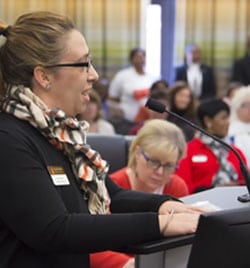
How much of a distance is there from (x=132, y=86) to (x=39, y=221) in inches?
205

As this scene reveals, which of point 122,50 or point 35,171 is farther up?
point 35,171

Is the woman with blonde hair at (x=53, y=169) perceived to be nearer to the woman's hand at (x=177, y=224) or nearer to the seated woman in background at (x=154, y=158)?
the woman's hand at (x=177, y=224)

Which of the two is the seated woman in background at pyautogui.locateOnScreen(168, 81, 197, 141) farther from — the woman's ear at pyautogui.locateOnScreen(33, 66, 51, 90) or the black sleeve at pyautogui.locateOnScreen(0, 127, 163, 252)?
the black sleeve at pyautogui.locateOnScreen(0, 127, 163, 252)

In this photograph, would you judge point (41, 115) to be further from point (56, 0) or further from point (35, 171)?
point (56, 0)

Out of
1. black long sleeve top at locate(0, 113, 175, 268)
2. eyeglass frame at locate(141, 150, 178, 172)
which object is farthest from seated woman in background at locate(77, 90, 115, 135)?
black long sleeve top at locate(0, 113, 175, 268)

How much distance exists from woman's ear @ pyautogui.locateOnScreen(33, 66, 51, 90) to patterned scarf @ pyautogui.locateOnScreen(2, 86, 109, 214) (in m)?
0.03

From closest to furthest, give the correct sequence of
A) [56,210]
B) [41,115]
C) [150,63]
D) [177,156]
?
[56,210]
[41,115]
[177,156]
[150,63]

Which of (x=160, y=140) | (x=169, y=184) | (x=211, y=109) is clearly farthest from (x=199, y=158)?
(x=160, y=140)

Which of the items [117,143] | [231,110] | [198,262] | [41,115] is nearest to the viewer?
[198,262]

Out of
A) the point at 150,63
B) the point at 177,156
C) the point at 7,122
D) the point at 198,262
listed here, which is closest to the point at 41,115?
the point at 7,122

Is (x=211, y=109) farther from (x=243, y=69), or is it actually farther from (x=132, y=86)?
(x=243, y=69)

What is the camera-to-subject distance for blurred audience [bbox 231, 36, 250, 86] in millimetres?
7297

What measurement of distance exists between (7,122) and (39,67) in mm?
153

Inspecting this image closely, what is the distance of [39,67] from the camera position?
1604 millimetres
